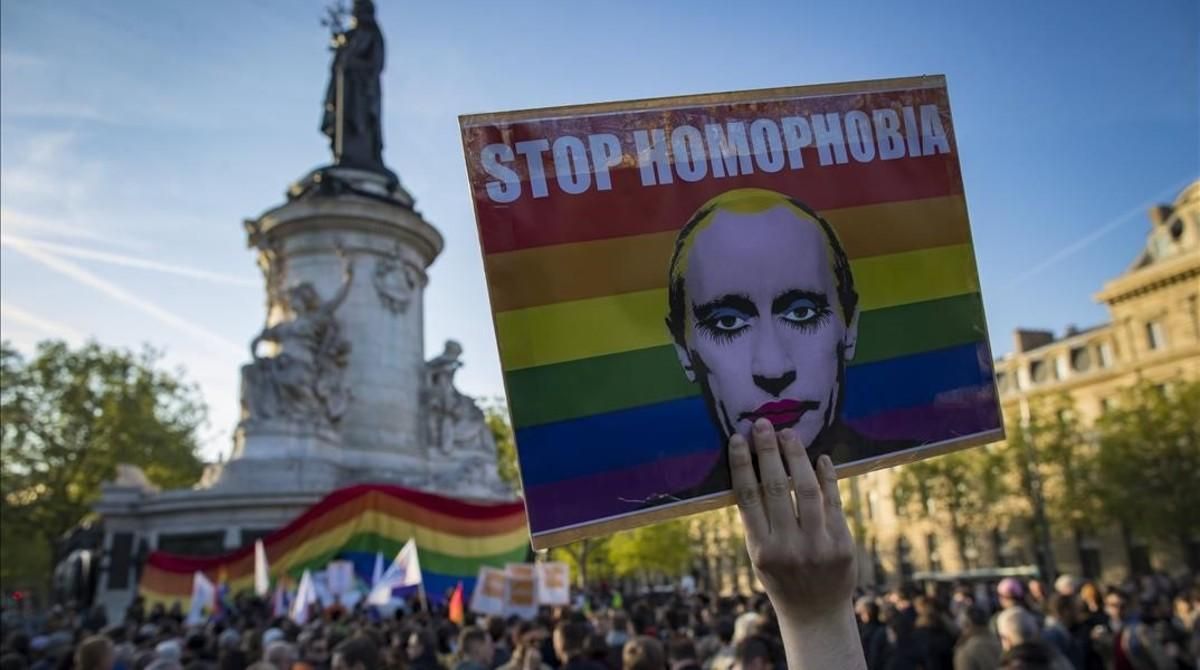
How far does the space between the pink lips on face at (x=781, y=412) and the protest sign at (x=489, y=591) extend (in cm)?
1024

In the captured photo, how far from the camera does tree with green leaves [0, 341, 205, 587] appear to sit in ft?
134

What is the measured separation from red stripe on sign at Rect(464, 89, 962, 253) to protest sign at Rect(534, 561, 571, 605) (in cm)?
1086

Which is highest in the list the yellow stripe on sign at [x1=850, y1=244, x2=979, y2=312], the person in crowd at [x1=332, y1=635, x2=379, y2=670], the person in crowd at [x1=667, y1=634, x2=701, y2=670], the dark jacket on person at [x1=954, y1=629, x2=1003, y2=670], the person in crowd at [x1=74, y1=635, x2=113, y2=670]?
the yellow stripe on sign at [x1=850, y1=244, x2=979, y2=312]

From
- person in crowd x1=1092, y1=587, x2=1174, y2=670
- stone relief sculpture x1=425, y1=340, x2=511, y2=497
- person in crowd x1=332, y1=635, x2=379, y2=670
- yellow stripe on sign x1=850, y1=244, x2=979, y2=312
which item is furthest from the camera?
stone relief sculpture x1=425, y1=340, x2=511, y2=497

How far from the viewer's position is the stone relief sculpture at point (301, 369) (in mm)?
22125

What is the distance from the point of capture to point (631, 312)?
8.30ft

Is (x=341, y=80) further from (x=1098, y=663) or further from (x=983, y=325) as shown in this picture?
(x=983, y=325)

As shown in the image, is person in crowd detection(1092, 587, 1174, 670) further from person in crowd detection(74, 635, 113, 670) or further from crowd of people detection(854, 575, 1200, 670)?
person in crowd detection(74, 635, 113, 670)

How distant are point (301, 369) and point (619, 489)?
2145 centimetres

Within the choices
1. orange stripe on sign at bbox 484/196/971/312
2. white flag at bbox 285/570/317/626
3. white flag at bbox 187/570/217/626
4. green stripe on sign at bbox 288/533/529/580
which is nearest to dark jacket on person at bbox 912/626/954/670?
orange stripe on sign at bbox 484/196/971/312

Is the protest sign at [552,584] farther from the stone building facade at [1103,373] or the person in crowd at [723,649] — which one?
the stone building facade at [1103,373]

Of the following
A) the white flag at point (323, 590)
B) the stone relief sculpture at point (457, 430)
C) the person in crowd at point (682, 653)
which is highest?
the stone relief sculpture at point (457, 430)

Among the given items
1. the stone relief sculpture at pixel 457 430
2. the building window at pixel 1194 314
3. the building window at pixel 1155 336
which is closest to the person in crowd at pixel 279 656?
the stone relief sculpture at pixel 457 430

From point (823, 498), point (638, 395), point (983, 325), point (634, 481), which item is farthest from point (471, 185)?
point (983, 325)
